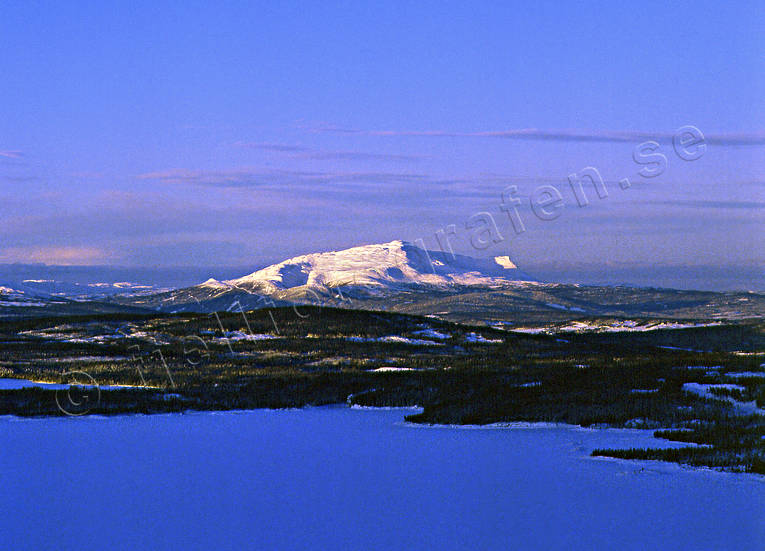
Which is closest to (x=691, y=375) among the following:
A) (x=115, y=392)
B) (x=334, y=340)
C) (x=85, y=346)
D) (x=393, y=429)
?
(x=393, y=429)

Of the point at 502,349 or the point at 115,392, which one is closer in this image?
the point at 115,392

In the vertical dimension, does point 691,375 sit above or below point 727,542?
below

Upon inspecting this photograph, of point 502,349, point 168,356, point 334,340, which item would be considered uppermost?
point 168,356

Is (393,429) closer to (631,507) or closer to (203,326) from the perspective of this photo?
(631,507)

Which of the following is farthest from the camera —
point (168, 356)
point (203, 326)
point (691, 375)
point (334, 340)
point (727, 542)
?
point (203, 326)

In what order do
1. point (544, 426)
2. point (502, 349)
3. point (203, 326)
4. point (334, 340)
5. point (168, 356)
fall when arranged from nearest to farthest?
point (544, 426)
point (168, 356)
point (502, 349)
point (334, 340)
point (203, 326)

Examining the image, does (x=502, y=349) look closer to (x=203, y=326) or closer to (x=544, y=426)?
(x=203, y=326)
